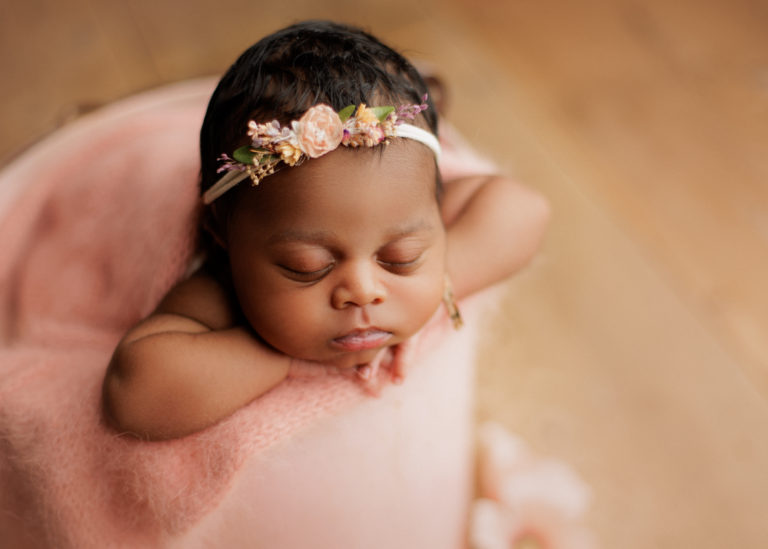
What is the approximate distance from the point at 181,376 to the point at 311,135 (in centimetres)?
27

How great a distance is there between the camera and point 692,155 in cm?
149

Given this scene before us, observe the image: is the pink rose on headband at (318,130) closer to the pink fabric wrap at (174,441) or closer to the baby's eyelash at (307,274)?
the baby's eyelash at (307,274)

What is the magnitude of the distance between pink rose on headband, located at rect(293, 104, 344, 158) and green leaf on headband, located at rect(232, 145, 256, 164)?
5 centimetres

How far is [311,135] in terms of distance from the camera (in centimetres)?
60

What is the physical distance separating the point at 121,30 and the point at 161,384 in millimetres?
1288

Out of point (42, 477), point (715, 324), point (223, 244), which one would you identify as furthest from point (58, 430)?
point (715, 324)

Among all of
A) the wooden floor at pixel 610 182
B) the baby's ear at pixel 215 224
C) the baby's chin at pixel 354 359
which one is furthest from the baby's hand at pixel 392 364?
the wooden floor at pixel 610 182

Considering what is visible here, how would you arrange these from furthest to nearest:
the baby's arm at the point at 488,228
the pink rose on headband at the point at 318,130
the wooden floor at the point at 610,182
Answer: the wooden floor at the point at 610,182 < the baby's arm at the point at 488,228 < the pink rose on headband at the point at 318,130

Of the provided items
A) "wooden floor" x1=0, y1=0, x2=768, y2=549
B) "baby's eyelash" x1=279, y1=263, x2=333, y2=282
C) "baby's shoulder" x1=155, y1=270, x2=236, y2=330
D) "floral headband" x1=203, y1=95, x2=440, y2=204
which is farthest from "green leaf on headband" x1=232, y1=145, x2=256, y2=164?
"wooden floor" x1=0, y1=0, x2=768, y2=549

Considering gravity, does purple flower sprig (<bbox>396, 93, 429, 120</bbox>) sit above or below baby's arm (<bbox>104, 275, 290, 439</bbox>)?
above

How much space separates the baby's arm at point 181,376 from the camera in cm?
67

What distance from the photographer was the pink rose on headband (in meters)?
0.60

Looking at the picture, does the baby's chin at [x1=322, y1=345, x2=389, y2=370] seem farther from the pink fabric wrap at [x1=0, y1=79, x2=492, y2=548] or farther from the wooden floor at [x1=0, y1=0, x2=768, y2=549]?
the wooden floor at [x1=0, y1=0, x2=768, y2=549]

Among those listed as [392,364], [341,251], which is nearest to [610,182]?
[392,364]
